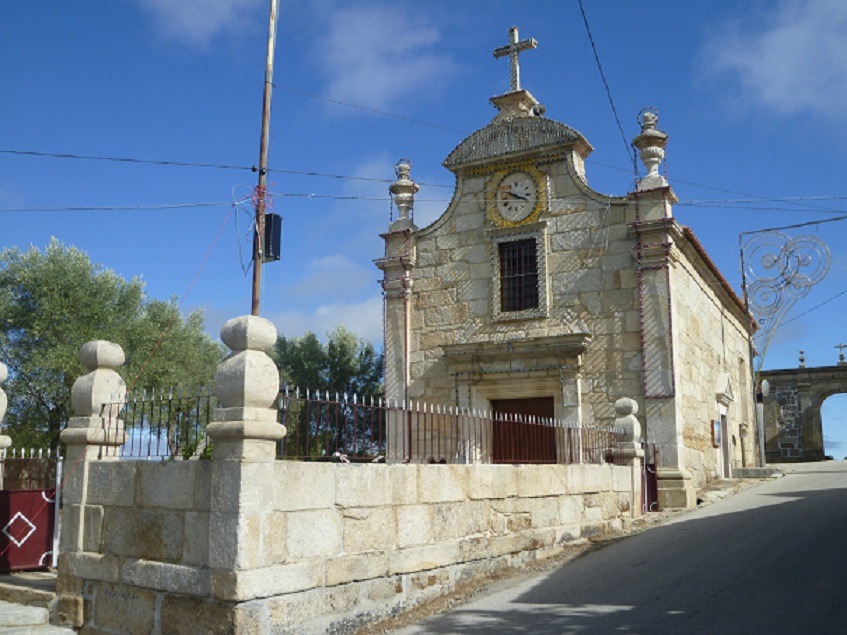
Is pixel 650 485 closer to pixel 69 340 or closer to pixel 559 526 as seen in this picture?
pixel 559 526

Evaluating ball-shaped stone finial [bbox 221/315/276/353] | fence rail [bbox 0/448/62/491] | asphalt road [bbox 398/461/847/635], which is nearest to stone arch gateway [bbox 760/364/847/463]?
asphalt road [bbox 398/461/847/635]

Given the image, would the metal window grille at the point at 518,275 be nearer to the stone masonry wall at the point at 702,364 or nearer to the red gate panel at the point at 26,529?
the stone masonry wall at the point at 702,364

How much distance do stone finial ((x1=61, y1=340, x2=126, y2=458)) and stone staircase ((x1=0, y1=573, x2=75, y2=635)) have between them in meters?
1.37

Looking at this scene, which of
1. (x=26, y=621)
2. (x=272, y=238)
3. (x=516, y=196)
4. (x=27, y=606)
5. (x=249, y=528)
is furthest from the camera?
(x=516, y=196)

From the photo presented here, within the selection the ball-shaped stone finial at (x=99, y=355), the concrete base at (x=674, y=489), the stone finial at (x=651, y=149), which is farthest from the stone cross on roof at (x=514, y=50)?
the ball-shaped stone finial at (x=99, y=355)

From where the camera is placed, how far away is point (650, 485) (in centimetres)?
1274

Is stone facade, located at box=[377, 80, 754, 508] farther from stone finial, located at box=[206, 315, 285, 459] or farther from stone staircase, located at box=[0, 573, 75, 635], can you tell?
stone finial, located at box=[206, 315, 285, 459]

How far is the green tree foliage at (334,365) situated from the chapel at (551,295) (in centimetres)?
1595

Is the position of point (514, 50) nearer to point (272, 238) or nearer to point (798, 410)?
point (272, 238)

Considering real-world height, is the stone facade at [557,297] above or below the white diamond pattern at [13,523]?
above

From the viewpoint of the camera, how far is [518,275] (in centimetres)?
1533

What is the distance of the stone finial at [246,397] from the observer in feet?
18.5

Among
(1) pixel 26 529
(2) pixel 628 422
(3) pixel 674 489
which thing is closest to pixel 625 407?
(2) pixel 628 422

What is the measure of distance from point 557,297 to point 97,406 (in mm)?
9557
